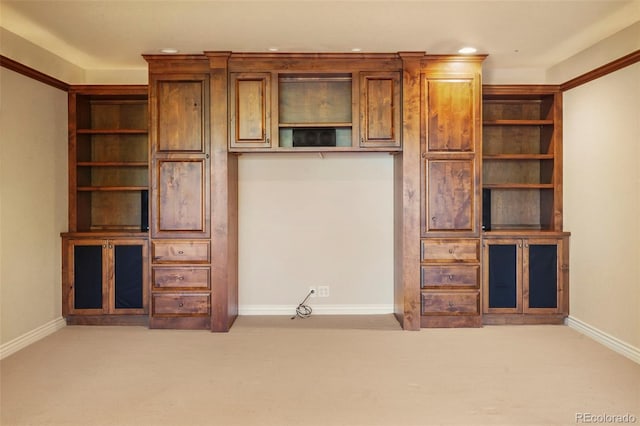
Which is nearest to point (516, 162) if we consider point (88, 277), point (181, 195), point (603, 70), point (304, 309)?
point (603, 70)

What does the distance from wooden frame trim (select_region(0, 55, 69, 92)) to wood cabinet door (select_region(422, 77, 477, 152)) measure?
333cm

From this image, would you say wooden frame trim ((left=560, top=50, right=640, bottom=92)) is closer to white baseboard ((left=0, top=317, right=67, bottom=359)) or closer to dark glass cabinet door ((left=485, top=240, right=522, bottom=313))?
dark glass cabinet door ((left=485, top=240, right=522, bottom=313))

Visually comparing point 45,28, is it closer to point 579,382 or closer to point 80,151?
point 80,151

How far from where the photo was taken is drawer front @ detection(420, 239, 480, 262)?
3914 millimetres

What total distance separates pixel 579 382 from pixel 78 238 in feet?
13.7

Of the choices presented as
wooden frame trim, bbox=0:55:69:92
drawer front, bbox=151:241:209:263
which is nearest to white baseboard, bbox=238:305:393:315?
drawer front, bbox=151:241:209:263

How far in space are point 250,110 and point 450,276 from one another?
Answer: 7.71 feet

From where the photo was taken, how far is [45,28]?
3.35 m

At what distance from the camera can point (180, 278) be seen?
3904 millimetres

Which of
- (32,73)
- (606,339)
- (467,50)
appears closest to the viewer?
(606,339)

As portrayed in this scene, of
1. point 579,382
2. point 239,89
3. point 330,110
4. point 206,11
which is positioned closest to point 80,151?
point 239,89

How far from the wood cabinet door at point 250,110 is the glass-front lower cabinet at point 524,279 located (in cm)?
229

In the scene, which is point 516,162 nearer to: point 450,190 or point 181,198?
point 450,190

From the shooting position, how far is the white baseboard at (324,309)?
14.5ft
